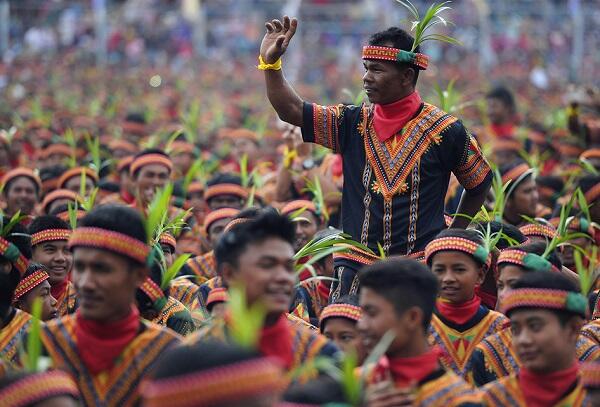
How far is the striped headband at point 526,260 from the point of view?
6430 millimetres

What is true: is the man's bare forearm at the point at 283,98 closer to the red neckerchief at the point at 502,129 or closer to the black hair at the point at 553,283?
the black hair at the point at 553,283

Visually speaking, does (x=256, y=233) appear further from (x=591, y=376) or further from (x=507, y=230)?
(x=507, y=230)

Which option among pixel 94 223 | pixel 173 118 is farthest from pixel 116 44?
pixel 94 223

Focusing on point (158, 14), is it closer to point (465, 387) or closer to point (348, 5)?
point (348, 5)

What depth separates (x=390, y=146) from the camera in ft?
23.4

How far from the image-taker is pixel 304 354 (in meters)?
5.17

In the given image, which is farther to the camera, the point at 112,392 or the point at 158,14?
the point at 158,14

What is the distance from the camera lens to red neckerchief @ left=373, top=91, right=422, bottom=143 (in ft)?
23.4

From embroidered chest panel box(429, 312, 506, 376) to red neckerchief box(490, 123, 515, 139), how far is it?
28.0 ft

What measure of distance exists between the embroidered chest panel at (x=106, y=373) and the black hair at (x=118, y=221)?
19.2 inches

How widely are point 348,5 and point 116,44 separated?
7.60 metres

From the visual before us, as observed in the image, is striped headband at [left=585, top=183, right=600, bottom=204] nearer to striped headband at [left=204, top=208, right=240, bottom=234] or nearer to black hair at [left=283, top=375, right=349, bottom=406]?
striped headband at [left=204, top=208, right=240, bottom=234]

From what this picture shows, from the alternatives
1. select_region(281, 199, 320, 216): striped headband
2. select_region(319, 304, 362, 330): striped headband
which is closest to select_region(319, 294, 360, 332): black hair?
select_region(319, 304, 362, 330): striped headband

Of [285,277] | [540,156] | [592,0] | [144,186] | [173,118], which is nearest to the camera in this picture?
[285,277]
